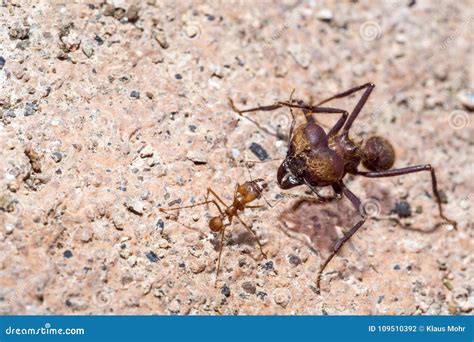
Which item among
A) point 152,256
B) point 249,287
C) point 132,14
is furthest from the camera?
point 132,14

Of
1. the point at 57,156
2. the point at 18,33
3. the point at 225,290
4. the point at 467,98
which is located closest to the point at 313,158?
the point at 225,290

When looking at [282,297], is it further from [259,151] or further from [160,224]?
[259,151]

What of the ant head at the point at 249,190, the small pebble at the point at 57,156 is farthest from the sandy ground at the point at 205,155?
the ant head at the point at 249,190

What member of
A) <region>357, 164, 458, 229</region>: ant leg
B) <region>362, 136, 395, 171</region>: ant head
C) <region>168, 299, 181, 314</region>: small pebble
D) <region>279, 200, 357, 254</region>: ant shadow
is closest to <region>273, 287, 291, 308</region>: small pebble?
<region>279, 200, 357, 254</region>: ant shadow

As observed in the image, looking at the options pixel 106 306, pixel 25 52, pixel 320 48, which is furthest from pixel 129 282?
pixel 320 48

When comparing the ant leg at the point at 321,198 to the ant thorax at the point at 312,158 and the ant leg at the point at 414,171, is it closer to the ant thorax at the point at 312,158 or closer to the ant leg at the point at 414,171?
the ant thorax at the point at 312,158
